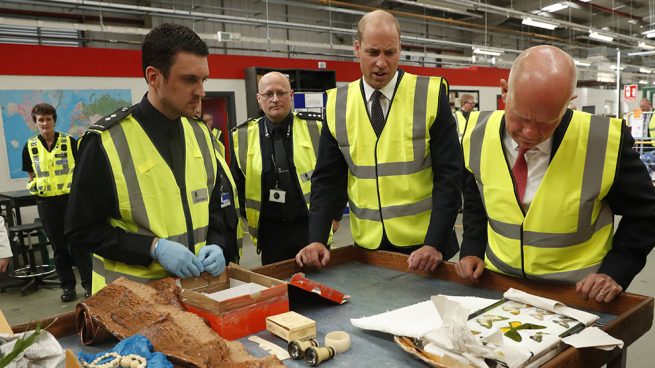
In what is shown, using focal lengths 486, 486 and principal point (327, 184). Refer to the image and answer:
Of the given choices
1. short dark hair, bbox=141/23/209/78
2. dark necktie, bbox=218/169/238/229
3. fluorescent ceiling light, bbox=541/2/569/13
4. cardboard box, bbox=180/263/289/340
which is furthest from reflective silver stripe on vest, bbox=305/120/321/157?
fluorescent ceiling light, bbox=541/2/569/13

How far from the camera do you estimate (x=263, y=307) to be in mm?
1241

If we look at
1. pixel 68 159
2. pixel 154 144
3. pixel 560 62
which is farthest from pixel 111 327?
pixel 68 159

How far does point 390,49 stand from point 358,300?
103 cm

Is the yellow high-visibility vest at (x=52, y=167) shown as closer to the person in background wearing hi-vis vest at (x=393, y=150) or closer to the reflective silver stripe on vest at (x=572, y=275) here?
the person in background wearing hi-vis vest at (x=393, y=150)

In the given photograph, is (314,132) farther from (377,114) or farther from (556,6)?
(556,6)

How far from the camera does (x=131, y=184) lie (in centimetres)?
161

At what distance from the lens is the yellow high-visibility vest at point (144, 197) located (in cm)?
161

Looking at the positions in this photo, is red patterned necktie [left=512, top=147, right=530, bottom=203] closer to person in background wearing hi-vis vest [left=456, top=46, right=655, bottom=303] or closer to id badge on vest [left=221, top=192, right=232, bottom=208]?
person in background wearing hi-vis vest [left=456, top=46, right=655, bottom=303]

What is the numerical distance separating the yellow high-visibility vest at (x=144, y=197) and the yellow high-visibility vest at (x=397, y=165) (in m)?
0.67

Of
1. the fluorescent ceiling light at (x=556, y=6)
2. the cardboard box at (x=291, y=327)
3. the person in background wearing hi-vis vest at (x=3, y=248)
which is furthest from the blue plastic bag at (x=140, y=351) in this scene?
the fluorescent ceiling light at (x=556, y=6)

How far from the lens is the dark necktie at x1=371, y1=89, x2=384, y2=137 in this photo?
2.02 metres

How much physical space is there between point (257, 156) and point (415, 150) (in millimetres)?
1301

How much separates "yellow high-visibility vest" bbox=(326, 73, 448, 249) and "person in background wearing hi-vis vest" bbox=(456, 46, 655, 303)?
41 centimetres

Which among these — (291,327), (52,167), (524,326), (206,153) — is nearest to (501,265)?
(524,326)
